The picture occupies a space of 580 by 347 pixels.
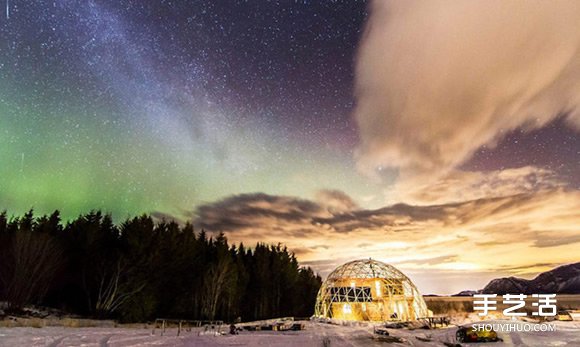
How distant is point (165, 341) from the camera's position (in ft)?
64.8

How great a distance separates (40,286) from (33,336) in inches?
709

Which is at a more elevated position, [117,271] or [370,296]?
[117,271]

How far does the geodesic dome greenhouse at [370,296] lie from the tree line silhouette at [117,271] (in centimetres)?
1106

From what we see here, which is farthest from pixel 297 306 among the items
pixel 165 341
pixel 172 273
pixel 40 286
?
pixel 165 341

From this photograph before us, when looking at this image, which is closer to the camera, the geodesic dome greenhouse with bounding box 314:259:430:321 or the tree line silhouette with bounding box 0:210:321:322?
the tree line silhouette with bounding box 0:210:321:322

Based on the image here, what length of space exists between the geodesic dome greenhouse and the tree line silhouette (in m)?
11.1

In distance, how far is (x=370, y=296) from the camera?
162ft

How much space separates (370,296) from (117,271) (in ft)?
104

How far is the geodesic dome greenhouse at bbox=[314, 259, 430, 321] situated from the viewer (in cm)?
4819

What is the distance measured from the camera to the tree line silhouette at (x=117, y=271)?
105ft

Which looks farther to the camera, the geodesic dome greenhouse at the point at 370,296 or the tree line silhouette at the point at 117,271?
the geodesic dome greenhouse at the point at 370,296

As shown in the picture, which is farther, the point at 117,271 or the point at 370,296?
the point at 370,296

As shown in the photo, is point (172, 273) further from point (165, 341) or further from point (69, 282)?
point (165, 341)

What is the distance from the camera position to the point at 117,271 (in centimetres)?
3456
